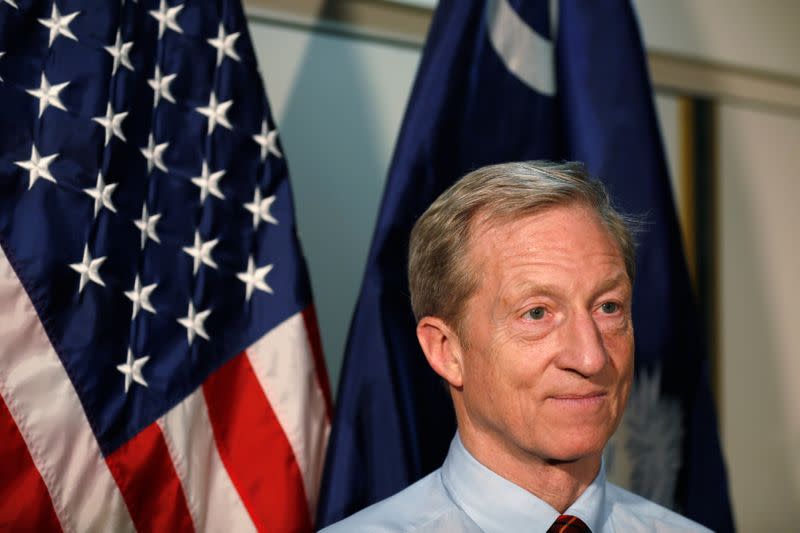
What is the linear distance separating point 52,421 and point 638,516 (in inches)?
36.9

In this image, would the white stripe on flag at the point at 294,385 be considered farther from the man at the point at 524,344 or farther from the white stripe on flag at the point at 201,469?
the man at the point at 524,344

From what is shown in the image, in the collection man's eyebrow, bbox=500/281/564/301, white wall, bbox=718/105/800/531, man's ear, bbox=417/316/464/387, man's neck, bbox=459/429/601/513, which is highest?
man's eyebrow, bbox=500/281/564/301

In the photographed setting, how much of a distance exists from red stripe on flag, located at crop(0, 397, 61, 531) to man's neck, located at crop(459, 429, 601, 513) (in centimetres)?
68

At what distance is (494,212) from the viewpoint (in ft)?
4.24

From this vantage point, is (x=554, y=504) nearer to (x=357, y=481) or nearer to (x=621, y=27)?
→ (x=357, y=481)

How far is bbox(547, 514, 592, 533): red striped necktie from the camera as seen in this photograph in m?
1.28

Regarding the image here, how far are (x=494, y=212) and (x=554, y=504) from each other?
1.43 feet

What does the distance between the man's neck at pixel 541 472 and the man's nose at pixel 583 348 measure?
166 mm

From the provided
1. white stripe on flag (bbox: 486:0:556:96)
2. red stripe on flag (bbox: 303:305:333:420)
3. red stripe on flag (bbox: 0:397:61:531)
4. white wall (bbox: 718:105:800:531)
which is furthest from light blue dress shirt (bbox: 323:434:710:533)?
white wall (bbox: 718:105:800:531)

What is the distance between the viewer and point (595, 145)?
1938mm

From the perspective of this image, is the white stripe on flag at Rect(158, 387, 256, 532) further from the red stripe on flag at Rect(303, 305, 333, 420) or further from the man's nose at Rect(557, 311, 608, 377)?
the man's nose at Rect(557, 311, 608, 377)

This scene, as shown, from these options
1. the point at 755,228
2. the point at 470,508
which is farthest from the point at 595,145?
the point at 755,228

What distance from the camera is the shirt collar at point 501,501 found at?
1.28 metres

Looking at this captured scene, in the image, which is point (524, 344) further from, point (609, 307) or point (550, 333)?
point (609, 307)
